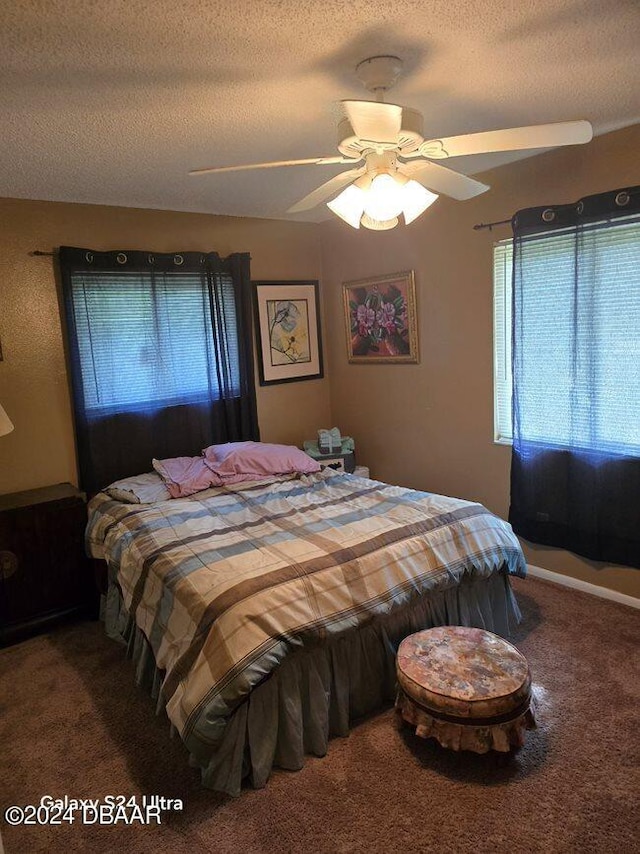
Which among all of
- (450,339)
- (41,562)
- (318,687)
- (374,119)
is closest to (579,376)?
(450,339)

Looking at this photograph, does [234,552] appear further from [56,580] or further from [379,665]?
[56,580]

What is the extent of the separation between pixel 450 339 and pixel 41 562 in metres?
2.80

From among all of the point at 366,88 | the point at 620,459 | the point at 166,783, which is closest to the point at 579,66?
the point at 366,88

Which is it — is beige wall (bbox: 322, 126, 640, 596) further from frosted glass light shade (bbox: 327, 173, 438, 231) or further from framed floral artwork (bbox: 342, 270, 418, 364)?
frosted glass light shade (bbox: 327, 173, 438, 231)

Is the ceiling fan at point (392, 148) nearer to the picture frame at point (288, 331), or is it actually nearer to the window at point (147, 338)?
the window at point (147, 338)

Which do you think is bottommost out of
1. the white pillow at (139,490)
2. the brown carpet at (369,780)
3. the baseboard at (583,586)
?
the brown carpet at (369,780)

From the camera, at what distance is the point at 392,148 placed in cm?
184

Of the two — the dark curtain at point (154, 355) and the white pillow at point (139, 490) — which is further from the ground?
the dark curtain at point (154, 355)

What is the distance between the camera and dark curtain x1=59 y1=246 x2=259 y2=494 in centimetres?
342

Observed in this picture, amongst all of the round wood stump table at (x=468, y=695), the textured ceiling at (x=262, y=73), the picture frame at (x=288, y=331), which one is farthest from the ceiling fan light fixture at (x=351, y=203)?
the picture frame at (x=288, y=331)

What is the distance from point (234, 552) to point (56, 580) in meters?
1.37

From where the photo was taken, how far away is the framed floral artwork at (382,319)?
387 cm

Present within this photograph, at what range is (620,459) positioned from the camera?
9.29 ft

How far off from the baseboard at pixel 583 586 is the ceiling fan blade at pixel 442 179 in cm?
222
